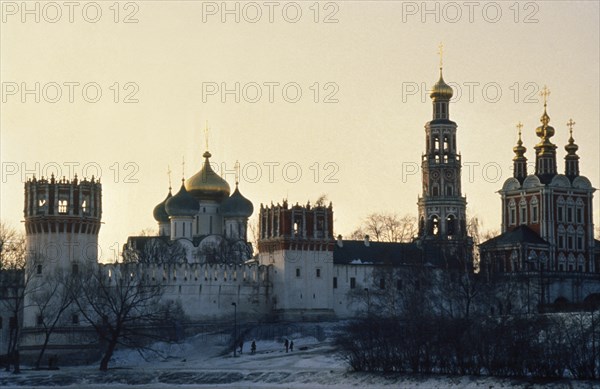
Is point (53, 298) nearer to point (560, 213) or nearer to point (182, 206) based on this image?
point (182, 206)

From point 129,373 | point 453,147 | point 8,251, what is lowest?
point 129,373

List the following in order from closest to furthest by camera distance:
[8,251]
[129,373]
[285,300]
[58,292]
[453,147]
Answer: [129,373]
[58,292]
[285,300]
[8,251]
[453,147]

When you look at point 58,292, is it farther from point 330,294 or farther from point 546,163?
point 546,163

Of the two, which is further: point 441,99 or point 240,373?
point 441,99

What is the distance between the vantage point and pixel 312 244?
102562 mm

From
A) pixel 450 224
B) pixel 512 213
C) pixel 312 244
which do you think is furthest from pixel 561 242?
pixel 312 244

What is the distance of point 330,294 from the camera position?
10306 cm

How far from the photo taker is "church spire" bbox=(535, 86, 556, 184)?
116 metres

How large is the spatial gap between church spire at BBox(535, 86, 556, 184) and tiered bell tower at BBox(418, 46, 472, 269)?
6105mm

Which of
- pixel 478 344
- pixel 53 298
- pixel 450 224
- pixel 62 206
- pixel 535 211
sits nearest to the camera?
pixel 478 344

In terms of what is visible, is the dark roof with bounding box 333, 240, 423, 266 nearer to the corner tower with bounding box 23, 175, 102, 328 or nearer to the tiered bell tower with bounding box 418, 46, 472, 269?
the tiered bell tower with bounding box 418, 46, 472, 269

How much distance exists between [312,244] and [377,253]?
7.27m

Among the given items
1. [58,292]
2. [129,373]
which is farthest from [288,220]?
[129,373]

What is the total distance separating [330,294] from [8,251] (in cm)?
2420
